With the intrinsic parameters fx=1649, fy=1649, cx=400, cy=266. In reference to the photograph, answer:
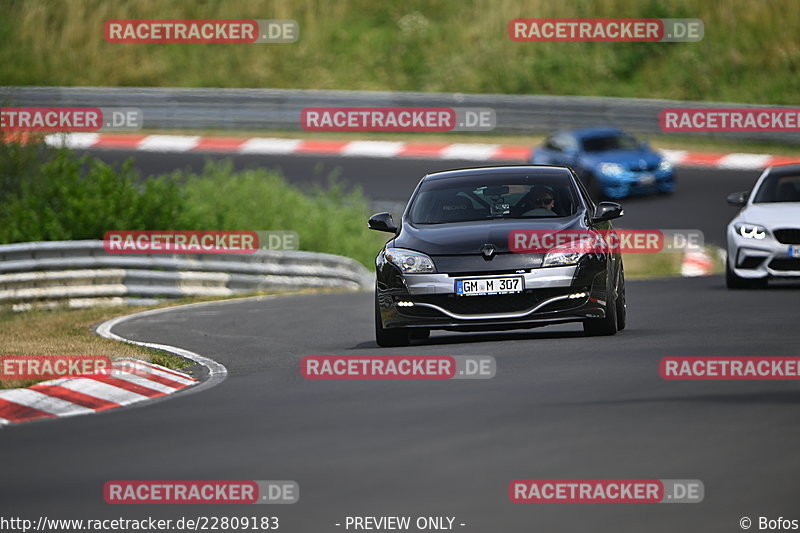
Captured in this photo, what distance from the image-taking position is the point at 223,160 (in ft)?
116

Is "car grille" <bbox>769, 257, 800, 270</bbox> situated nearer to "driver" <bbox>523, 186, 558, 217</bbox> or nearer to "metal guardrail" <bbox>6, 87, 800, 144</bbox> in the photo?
"driver" <bbox>523, 186, 558, 217</bbox>

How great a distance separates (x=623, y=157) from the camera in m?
30.4

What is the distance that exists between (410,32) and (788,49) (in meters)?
9.85

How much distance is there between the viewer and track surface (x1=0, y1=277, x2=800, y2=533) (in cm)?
732

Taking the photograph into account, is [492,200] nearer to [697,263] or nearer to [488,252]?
[488,252]

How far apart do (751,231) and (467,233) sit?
19.9ft

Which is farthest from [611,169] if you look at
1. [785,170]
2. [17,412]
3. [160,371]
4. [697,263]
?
[17,412]

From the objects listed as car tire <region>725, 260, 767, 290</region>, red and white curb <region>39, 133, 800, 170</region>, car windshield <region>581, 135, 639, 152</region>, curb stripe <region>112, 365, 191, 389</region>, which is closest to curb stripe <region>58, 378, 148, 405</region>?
curb stripe <region>112, 365, 191, 389</region>

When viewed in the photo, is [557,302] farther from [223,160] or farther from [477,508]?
[223,160]

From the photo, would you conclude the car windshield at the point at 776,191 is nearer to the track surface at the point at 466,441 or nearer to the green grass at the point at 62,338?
the track surface at the point at 466,441

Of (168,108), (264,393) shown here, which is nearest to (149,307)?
(264,393)

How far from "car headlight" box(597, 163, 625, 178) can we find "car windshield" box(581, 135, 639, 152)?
1.99ft

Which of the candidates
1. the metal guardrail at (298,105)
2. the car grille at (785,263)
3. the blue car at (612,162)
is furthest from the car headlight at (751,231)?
the metal guardrail at (298,105)

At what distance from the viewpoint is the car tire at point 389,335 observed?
13312 mm
